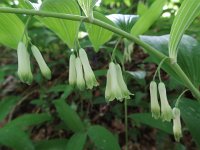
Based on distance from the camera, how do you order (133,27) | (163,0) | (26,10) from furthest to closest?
(133,27), (163,0), (26,10)

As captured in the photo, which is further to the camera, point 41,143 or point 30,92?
point 30,92

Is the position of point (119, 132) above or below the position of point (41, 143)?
below

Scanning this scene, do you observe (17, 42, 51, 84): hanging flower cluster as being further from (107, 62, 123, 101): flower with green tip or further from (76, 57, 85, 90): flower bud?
(107, 62, 123, 101): flower with green tip

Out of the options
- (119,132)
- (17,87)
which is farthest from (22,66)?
(17,87)

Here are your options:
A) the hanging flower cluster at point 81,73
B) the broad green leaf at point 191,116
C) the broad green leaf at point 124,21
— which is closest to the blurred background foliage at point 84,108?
the broad green leaf at point 191,116

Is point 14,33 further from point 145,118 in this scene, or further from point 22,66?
point 145,118

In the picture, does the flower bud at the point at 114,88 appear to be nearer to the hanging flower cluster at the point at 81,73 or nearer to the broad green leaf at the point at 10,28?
the hanging flower cluster at the point at 81,73

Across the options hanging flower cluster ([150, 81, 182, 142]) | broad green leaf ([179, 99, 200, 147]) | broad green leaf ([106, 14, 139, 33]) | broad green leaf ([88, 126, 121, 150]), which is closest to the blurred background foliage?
broad green leaf ([88, 126, 121, 150])
